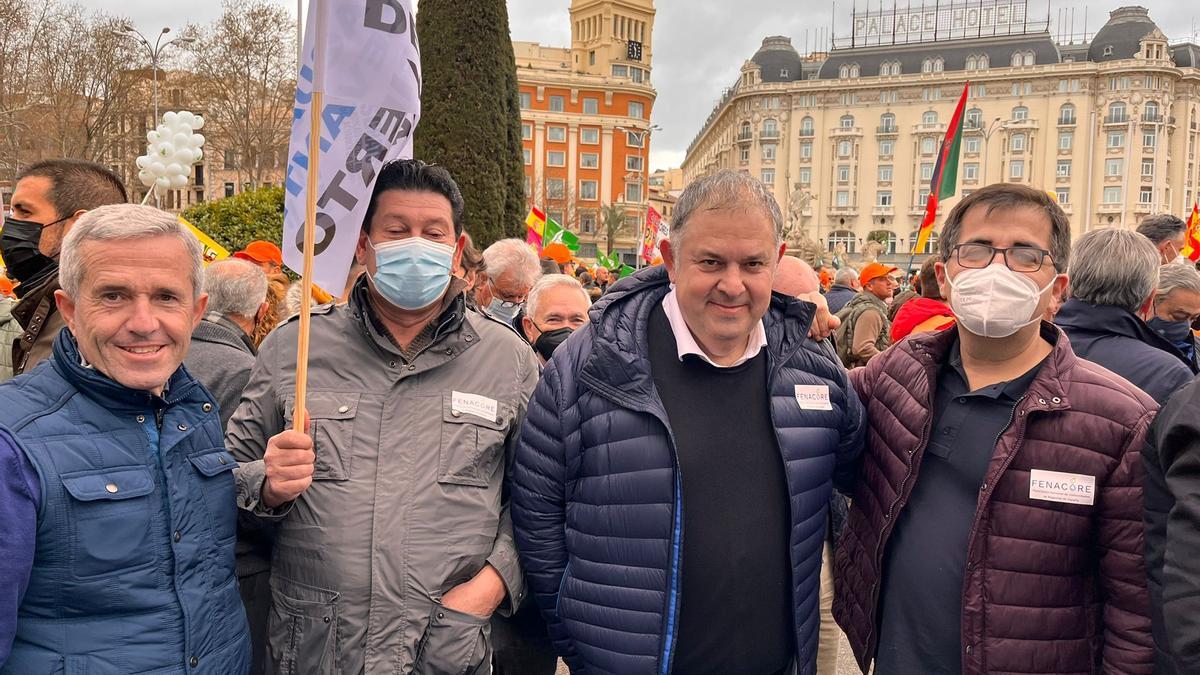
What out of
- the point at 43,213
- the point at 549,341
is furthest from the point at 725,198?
the point at 43,213

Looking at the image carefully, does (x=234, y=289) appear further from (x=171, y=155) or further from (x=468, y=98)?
(x=468, y=98)

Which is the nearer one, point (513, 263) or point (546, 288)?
point (546, 288)

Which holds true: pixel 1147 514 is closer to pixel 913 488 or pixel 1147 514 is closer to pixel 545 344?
pixel 913 488

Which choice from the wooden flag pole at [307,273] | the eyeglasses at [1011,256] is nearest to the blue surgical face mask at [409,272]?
the wooden flag pole at [307,273]

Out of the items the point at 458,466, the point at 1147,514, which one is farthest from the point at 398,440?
the point at 1147,514

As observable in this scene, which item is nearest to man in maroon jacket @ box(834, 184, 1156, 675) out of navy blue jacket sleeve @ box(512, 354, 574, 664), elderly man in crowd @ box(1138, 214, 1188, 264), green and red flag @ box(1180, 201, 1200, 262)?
navy blue jacket sleeve @ box(512, 354, 574, 664)

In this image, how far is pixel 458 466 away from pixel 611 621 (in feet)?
1.98

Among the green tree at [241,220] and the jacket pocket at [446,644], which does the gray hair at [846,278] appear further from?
the jacket pocket at [446,644]

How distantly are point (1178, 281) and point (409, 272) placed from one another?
440 centimetres

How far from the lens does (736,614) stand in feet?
7.77

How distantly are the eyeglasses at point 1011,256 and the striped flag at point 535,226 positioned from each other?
1176 centimetres

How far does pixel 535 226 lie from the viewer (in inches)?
569

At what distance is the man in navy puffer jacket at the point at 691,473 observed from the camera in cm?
231

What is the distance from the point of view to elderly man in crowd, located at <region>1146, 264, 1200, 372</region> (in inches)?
184
